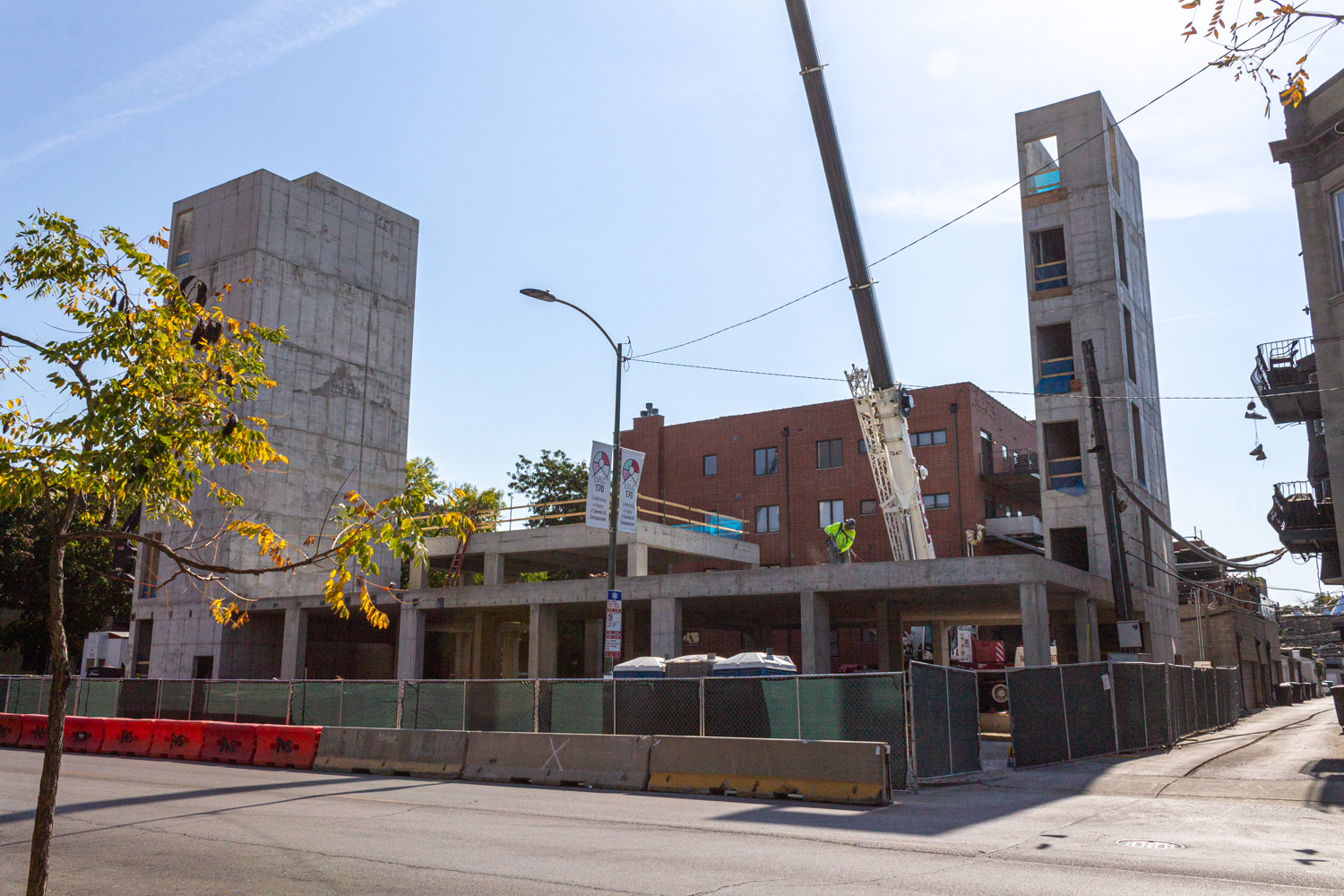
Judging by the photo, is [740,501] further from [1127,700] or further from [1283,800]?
[1283,800]

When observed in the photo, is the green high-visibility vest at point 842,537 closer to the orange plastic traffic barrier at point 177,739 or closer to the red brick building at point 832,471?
the orange plastic traffic barrier at point 177,739

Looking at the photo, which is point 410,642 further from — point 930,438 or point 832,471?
point 930,438

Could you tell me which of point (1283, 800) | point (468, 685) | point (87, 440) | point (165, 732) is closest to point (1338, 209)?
point (1283, 800)

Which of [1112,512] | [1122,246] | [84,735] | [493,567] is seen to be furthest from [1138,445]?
[84,735]

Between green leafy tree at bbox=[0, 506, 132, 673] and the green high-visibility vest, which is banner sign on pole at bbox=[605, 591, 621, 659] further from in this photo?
green leafy tree at bbox=[0, 506, 132, 673]

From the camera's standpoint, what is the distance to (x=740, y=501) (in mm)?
56000

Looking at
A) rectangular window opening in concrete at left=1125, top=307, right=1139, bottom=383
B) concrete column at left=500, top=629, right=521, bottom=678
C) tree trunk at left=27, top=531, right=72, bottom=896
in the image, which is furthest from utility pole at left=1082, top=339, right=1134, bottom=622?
concrete column at left=500, top=629, right=521, bottom=678

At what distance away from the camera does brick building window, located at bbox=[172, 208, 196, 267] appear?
4884cm

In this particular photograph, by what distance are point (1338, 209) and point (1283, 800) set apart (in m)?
17.0

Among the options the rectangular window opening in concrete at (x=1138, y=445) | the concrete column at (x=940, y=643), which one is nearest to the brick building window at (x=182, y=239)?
the concrete column at (x=940, y=643)

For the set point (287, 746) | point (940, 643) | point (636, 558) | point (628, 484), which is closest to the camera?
point (287, 746)

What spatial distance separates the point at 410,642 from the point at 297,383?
49.2ft

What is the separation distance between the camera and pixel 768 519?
55.1 m

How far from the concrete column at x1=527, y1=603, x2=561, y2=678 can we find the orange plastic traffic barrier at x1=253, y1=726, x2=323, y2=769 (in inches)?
580
